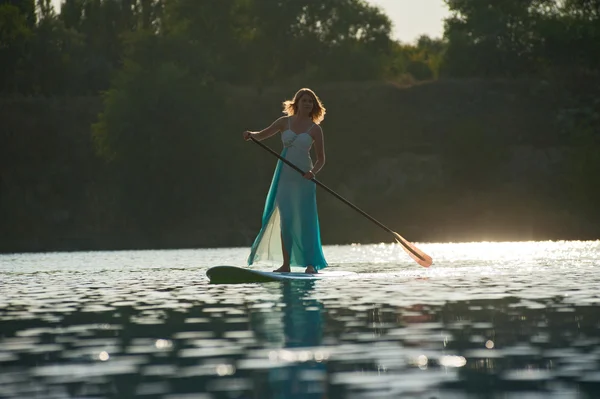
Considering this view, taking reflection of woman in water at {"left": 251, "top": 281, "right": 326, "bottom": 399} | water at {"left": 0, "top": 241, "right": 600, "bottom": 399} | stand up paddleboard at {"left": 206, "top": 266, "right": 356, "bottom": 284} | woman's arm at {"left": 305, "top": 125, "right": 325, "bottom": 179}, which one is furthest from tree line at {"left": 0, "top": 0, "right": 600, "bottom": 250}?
reflection of woman in water at {"left": 251, "top": 281, "right": 326, "bottom": 399}

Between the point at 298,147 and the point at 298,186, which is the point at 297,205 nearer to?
the point at 298,186

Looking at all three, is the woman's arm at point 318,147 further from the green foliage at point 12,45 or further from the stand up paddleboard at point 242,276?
the green foliage at point 12,45

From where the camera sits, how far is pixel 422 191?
6612 cm

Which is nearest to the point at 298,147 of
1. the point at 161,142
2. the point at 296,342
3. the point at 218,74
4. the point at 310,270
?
the point at 310,270

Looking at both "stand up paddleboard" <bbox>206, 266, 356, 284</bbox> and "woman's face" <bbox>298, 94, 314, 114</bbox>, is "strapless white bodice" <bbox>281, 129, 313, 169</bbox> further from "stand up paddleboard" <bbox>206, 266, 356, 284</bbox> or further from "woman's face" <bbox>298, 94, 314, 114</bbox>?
"stand up paddleboard" <bbox>206, 266, 356, 284</bbox>

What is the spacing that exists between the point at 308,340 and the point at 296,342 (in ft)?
0.58

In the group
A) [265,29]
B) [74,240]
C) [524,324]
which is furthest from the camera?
[265,29]

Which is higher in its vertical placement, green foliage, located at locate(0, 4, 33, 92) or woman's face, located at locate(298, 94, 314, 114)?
green foliage, located at locate(0, 4, 33, 92)

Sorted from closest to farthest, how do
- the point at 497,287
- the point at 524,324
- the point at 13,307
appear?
the point at 524,324 < the point at 13,307 < the point at 497,287

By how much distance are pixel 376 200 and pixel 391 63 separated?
40317 millimetres

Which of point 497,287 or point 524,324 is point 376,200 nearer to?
point 497,287

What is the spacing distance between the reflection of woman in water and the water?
0.01 meters

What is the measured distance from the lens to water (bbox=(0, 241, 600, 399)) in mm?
7859

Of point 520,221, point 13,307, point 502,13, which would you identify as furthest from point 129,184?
point 13,307
